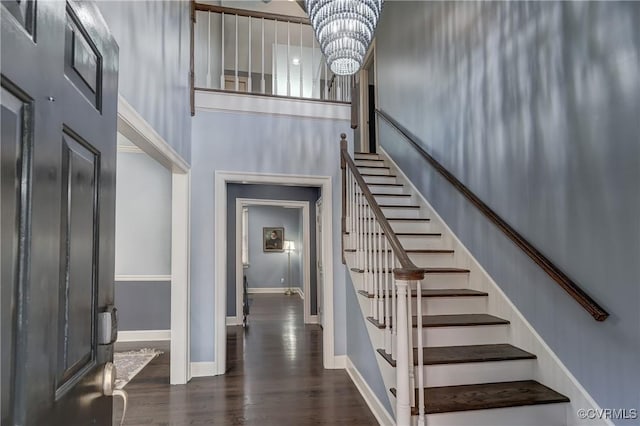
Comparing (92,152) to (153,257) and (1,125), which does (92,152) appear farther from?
(153,257)

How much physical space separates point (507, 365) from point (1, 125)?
2714 millimetres

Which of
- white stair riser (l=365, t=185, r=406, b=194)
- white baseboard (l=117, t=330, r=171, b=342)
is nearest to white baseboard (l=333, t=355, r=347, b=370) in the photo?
white stair riser (l=365, t=185, r=406, b=194)

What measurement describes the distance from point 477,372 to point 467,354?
0.39 feet

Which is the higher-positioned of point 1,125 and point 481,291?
point 1,125

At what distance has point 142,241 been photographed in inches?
203

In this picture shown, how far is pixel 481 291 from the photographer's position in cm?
297

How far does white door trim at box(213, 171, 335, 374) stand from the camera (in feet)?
11.8

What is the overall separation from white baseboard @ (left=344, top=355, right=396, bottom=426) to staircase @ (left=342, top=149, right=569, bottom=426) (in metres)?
0.29

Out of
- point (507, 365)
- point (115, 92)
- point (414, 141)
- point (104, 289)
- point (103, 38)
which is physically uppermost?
point (414, 141)

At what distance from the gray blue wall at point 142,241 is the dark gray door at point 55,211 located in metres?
4.36

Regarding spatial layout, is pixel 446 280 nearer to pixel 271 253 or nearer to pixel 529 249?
pixel 529 249

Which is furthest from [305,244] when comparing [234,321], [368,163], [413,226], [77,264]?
[77,264]

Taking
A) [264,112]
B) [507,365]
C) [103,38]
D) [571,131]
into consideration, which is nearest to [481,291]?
[507,365]

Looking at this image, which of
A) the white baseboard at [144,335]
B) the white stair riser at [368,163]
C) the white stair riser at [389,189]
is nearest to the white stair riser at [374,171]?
the white stair riser at [368,163]
